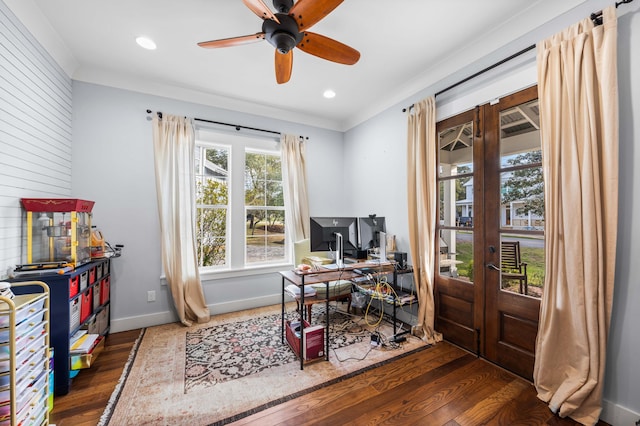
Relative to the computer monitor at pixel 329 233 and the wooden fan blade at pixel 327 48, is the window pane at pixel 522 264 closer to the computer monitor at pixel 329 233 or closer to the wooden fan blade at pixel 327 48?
the computer monitor at pixel 329 233

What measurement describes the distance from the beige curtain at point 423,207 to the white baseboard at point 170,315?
2095mm

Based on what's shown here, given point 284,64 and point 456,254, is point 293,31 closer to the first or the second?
point 284,64

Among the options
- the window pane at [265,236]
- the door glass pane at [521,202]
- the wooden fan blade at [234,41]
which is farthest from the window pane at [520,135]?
the window pane at [265,236]

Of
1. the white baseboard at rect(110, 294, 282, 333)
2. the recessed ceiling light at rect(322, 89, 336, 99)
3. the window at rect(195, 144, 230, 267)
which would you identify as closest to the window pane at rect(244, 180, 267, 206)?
the window at rect(195, 144, 230, 267)

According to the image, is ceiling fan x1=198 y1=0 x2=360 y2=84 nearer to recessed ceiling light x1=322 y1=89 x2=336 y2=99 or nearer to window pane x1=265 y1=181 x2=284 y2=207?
recessed ceiling light x1=322 y1=89 x2=336 y2=99

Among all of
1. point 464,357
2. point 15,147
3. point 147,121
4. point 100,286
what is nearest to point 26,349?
point 100,286

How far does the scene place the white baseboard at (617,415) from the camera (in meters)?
1.58

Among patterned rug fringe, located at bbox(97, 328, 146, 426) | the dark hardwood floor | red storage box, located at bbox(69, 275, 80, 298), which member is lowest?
the dark hardwood floor

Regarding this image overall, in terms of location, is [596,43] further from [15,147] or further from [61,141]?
[61,141]

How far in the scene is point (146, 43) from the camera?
2375mm

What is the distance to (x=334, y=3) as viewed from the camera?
58.5 inches

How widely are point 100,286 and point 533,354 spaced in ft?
13.1

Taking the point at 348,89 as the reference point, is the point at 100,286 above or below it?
below

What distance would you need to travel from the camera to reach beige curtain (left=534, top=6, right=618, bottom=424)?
1608 mm
